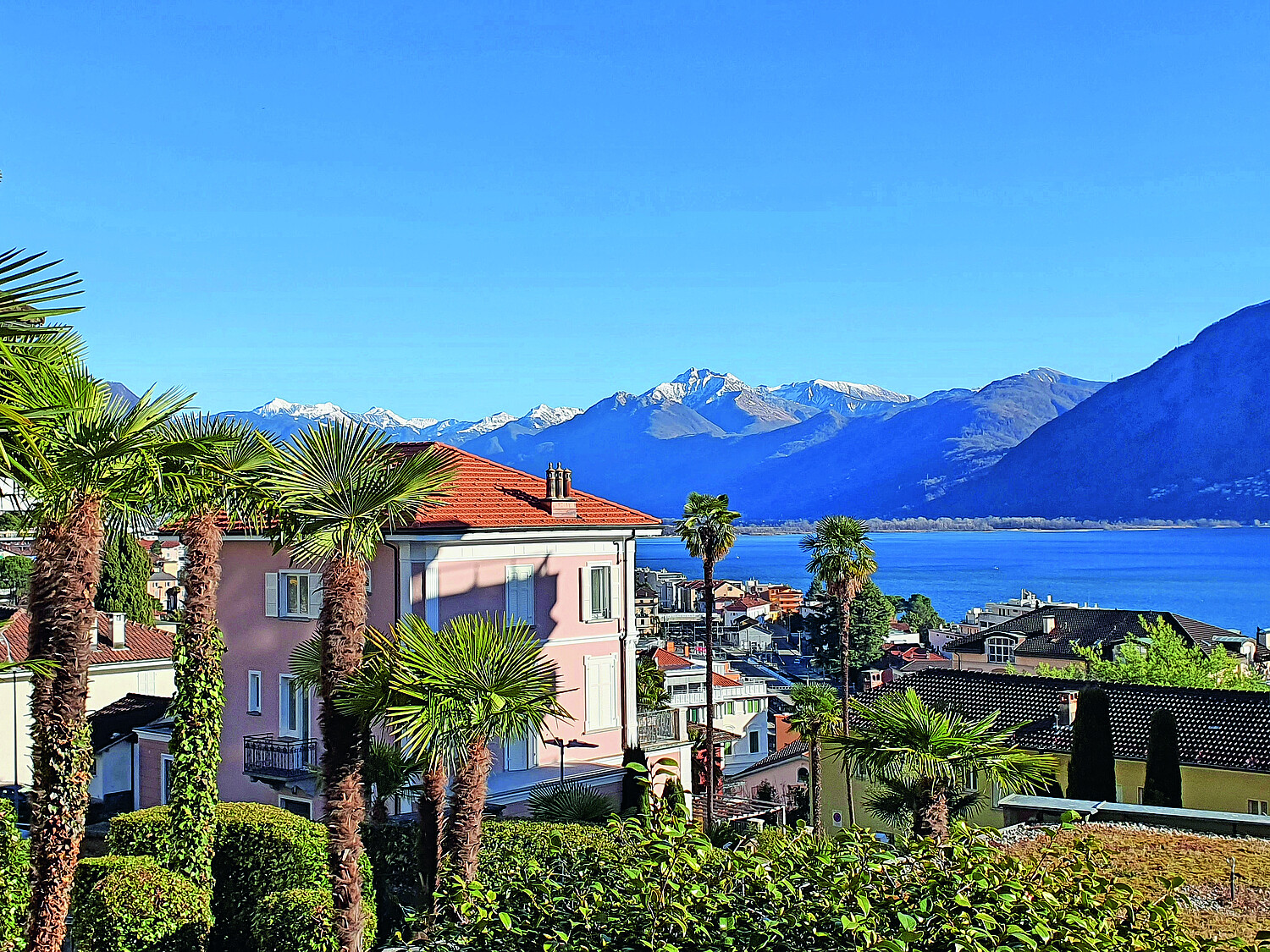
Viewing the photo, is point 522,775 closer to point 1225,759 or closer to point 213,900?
point 213,900

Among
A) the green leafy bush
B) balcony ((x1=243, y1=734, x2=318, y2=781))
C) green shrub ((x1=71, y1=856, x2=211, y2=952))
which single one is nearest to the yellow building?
balcony ((x1=243, y1=734, x2=318, y2=781))

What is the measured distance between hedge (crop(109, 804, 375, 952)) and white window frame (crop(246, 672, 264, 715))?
7.66 m

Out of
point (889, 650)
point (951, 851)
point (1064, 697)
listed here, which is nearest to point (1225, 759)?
point (1064, 697)

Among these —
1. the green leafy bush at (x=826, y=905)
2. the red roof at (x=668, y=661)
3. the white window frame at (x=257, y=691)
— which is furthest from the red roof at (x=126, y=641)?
the green leafy bush at (x=826, y=905)

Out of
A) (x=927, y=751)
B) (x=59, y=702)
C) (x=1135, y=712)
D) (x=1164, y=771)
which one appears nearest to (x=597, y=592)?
(x=927, y=751)

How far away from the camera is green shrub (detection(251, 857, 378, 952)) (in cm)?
1568

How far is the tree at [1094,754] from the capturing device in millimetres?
30859

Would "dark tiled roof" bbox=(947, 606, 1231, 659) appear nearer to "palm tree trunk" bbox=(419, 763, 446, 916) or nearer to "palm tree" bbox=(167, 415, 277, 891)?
"palm tree trunk" bbox=(419, 763, 446, 916)

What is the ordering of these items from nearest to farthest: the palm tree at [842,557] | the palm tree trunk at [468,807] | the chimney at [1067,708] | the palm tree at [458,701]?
the palm tree at [458,701] → the palm tree trunk at [468,807] → the chimney at [1067,708] → the palm tree at [842,557]

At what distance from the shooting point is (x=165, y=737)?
26156 millimetres

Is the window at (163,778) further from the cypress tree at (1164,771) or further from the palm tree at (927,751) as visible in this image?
the cypress tree at (1164,771)

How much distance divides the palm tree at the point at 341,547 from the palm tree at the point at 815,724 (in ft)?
62.9

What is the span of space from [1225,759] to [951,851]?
1156 inches

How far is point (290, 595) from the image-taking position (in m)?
24.3
